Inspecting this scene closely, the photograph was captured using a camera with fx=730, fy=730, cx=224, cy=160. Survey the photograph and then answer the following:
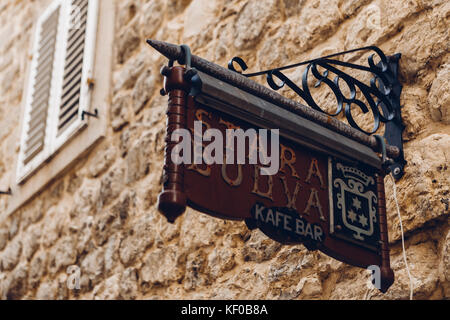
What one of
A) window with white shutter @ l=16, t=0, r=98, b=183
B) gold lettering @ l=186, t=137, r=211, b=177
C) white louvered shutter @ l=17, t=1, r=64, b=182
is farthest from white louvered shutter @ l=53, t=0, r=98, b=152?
gold lettering @ l=186, t=137, r=211, b=177

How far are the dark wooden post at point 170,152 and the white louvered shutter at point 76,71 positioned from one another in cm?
278

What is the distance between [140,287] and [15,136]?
2.59 metres

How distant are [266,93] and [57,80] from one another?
344 centimetres

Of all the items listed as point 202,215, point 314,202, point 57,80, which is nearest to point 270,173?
point 314,202

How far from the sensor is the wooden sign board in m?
1.96

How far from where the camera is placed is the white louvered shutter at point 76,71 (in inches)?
192

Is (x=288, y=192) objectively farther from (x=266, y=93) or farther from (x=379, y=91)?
(x=379, y=91)

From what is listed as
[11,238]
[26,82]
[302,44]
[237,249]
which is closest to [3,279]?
[11,238]

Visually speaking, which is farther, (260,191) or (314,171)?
(314,171)

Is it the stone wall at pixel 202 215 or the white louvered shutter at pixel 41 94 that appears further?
the white louvered shutter at pixel 41 94

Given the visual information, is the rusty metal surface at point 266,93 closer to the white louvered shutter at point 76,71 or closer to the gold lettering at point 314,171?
the gold lettering at point 314,171

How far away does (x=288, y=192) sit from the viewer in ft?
7.03

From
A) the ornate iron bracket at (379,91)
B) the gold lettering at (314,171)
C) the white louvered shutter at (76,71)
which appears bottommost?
the gold lettering at (314,171)

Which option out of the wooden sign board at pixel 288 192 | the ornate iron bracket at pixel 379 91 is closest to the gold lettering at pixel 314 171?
the wooden sign board at pixel 288 192
